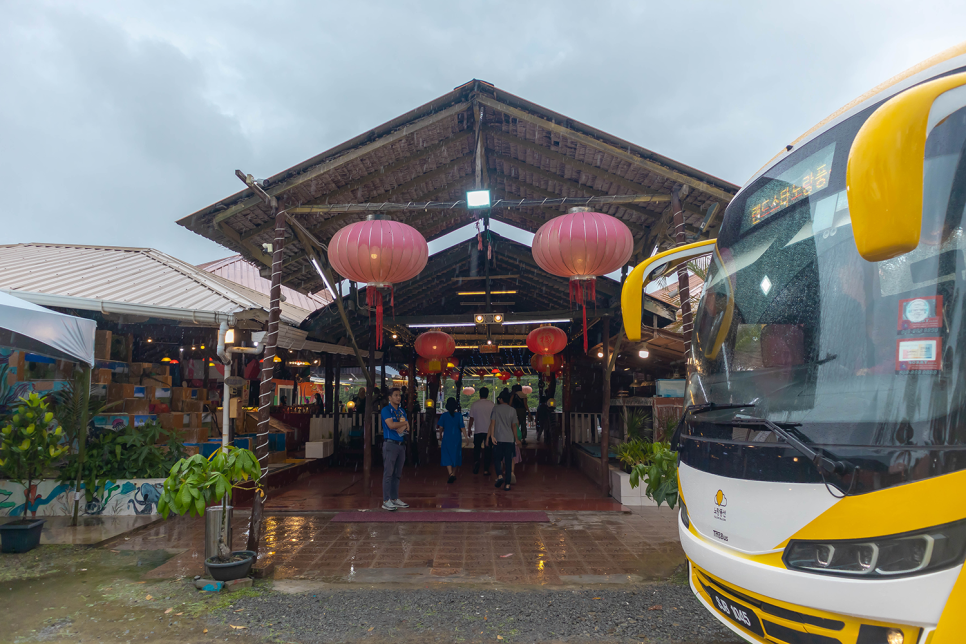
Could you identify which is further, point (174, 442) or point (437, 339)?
point (437, 339)

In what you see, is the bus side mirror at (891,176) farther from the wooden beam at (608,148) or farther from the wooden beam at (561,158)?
the wooden beam at (561,158)

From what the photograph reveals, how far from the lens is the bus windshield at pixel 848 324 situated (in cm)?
202

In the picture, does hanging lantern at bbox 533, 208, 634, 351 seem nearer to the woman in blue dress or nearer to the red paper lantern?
the woman in blue dress

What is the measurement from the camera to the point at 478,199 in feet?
21.0

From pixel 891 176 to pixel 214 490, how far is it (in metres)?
4.86

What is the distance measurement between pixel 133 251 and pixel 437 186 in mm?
6494

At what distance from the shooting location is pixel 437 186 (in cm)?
776

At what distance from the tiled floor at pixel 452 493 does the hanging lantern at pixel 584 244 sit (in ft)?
12.0

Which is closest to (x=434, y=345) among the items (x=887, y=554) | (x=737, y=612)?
(x=737, y=612)

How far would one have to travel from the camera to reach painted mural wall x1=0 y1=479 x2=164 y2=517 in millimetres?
6957

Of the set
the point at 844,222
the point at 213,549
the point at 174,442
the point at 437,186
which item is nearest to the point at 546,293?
the point at 437,186

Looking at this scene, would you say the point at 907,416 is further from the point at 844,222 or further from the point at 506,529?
the point at 506,529

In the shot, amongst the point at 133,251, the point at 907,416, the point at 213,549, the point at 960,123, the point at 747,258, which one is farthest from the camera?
the point at 133,251

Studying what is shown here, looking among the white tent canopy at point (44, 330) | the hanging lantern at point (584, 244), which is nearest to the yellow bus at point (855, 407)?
the hanging lantern at point (584, 244)
